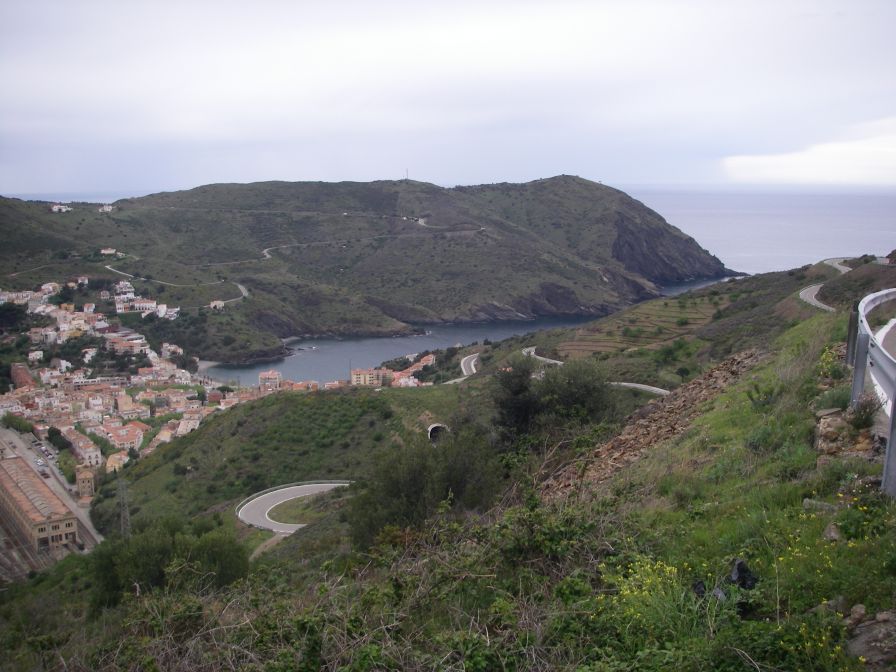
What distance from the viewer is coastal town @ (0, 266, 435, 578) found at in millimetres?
23391

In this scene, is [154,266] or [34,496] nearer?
[34,496]

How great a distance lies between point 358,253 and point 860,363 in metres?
78.1

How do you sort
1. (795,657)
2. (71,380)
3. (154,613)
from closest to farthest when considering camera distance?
(795,657)
(154,613)
(71,380)

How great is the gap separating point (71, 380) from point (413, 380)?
2678 cm

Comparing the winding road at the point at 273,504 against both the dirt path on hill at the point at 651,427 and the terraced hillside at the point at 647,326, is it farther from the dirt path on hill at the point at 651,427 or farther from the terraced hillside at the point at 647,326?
the terraced hillside at the point at 647,326

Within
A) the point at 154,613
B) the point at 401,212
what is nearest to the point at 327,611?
the point at 154,613

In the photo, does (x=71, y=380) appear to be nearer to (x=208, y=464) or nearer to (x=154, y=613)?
(x=208, y=464)

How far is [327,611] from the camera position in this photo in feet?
12.1

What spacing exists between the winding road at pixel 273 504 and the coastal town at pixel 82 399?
24.6 feet

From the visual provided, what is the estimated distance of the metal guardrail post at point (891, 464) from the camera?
10.5 ft

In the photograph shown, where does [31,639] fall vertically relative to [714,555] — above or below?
below

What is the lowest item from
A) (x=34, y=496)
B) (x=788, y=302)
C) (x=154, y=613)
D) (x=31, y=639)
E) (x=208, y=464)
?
(x=34, y=496)

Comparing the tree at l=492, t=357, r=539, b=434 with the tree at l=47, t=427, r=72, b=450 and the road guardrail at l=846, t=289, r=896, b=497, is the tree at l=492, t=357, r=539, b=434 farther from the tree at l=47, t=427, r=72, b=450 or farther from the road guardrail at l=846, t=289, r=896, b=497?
the tree at l=47, t=427, r=72, b=450

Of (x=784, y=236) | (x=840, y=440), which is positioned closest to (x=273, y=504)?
(x=840, y=440)
